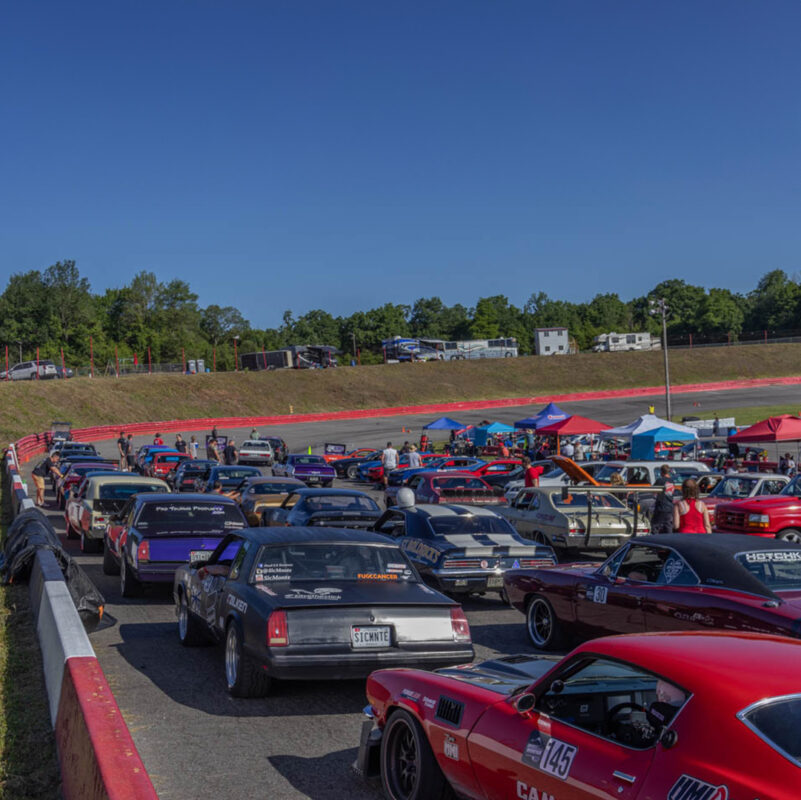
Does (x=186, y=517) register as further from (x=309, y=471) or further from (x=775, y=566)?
(x=309, y=471)

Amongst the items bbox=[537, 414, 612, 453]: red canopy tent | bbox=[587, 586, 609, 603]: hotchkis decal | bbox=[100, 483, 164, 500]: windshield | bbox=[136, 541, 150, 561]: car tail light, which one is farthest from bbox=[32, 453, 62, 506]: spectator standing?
bbox=[587, 586, 609, 603]: hotchkis decal

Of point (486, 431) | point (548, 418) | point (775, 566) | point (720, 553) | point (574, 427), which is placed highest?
point (720, 553)

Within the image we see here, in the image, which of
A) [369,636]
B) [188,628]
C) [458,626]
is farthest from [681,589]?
[188,628]

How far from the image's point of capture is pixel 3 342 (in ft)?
375

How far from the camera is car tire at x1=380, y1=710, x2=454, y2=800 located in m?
5.03

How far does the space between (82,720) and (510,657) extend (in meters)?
2.46

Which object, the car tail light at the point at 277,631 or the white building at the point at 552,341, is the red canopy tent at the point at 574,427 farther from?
the white building at the point at 552,341

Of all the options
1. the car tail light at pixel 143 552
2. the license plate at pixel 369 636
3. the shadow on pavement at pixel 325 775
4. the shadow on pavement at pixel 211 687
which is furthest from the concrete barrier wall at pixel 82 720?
the car tail light at pixel 143 552

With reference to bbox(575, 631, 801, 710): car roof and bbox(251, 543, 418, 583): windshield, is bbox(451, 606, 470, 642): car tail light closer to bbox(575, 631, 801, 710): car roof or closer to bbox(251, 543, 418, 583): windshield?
bbox(251, 543, 418, 583): windshield

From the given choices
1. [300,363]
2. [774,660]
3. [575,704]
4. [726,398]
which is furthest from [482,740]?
[300,363]

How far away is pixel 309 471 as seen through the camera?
33.3m

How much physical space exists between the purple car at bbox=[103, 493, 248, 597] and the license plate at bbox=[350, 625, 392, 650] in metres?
4.71

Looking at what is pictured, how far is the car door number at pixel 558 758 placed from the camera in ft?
13.4

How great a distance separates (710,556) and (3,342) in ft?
384
